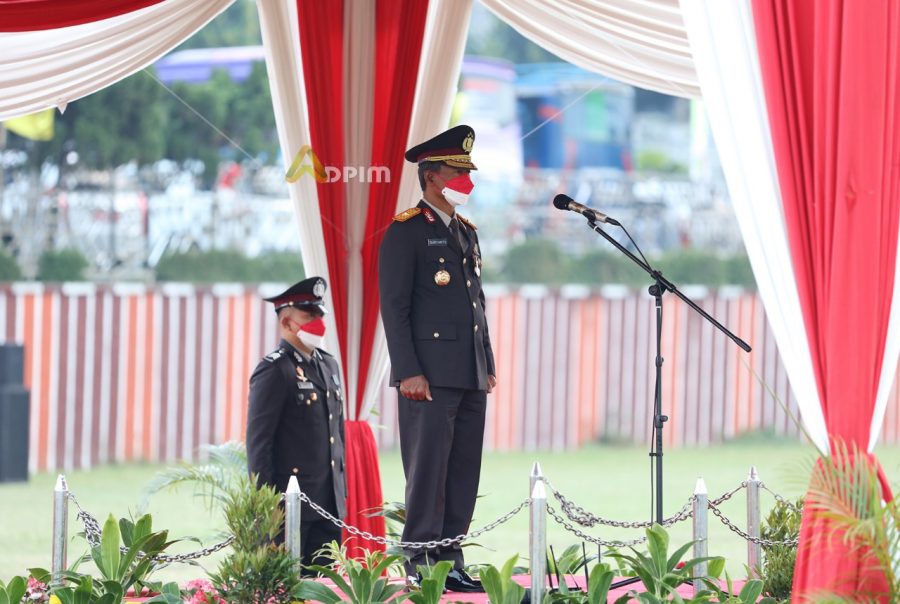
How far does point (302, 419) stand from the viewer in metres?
5.45

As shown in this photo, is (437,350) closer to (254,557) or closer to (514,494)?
(254,557)

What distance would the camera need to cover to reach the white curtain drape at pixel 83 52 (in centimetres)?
567

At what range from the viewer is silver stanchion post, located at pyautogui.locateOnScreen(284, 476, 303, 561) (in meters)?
4.70

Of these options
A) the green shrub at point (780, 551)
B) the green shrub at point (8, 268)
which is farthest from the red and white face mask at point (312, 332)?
→ the green shrub at point (8, 268)

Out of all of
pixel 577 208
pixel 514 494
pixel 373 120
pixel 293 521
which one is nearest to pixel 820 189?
pixel 577 208

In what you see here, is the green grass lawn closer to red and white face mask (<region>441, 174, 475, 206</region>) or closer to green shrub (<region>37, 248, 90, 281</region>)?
green shrub (<region>37, 248, 90, 281</region>)

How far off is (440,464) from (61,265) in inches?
470

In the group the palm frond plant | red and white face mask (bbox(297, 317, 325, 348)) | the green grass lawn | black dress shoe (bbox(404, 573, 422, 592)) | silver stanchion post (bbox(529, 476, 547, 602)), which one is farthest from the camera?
the green grass lawn

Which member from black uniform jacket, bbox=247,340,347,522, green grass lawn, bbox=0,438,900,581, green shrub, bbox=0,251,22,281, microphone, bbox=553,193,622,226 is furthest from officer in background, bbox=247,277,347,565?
green shrub, bbox=0,251,22,281

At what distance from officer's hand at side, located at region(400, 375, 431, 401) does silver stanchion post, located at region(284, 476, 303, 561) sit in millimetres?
493

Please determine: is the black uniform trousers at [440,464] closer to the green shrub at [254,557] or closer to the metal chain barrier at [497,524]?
the metal chain barrier at [497,524]

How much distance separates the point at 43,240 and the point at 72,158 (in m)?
1.09

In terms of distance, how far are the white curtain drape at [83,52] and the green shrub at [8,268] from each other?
1029cm

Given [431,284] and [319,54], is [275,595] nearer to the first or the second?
[431,284]
